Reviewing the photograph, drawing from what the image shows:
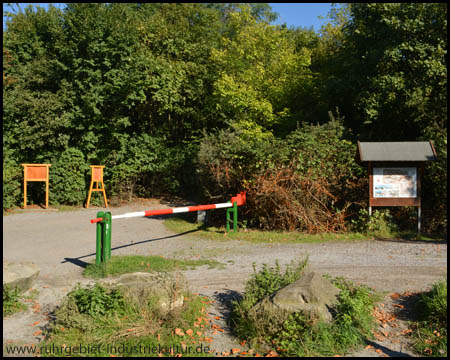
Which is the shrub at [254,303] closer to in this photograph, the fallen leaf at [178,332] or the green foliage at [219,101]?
the fallen leaf at [178,332]

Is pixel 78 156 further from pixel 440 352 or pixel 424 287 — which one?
pixel 440 352

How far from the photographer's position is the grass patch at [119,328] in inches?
168

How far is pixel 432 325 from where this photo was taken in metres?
4.66

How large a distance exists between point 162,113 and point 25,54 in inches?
245

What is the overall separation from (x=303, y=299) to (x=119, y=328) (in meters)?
2.03

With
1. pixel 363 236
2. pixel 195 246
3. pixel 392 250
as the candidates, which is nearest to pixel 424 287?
pixel 392 250

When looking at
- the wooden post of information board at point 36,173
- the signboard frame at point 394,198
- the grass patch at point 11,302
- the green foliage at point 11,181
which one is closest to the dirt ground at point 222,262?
the grass patch at point 11,302

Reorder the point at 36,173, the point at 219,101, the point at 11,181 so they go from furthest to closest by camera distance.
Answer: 1. the point at 219,101
2. the point at 36,173
3. the point at 11,181

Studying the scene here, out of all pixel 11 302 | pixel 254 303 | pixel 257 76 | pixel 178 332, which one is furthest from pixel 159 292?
pixel 257 76

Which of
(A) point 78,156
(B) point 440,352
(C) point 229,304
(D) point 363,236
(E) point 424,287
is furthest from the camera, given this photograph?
(A) point 78,156

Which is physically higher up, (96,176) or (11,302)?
(96,176)

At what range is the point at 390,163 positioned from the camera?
10680 millimetres

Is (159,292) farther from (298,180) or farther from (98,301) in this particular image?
(298,180)

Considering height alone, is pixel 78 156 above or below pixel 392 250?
above
